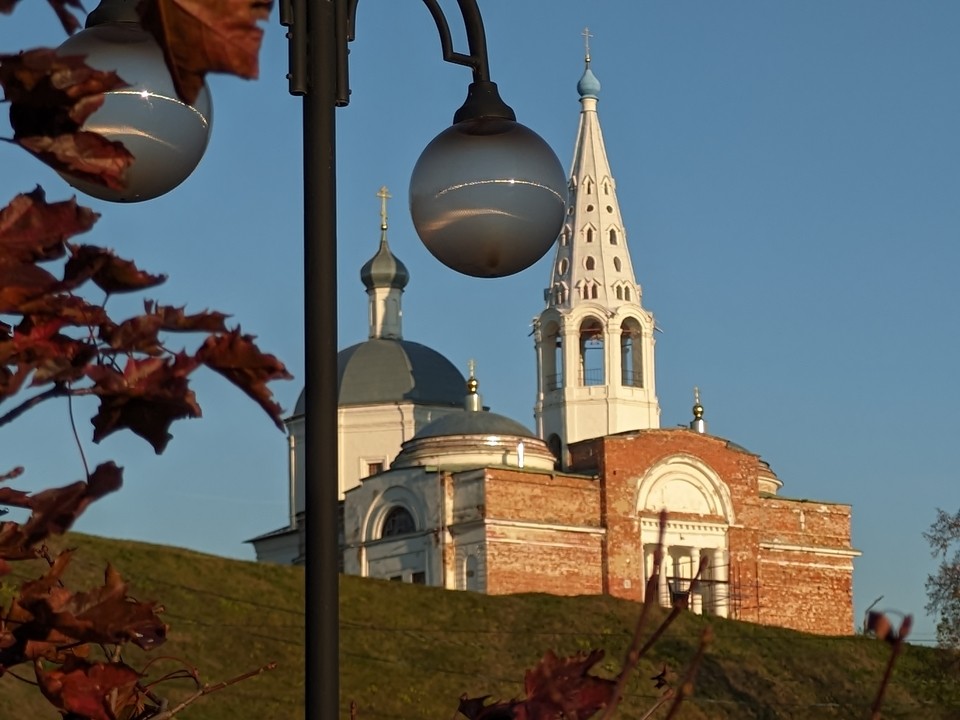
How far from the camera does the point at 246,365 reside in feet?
5.85

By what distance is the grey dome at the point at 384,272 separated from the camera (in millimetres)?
44781

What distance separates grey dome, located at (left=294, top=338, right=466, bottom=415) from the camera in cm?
4134

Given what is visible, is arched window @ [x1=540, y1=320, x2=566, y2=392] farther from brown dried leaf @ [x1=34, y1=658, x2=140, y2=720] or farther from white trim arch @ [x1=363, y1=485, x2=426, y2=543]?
brown dried leaf @ [x1=34, y1=658, x2=140, y2=720]

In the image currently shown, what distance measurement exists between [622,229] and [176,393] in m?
40.5

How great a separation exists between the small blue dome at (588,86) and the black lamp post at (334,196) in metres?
39.5

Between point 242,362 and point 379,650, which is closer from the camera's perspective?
point 242,362

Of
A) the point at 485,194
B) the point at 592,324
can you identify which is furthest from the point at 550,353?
the point at 485,194

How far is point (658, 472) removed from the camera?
120ft

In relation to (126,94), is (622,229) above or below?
above

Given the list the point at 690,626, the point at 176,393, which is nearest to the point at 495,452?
the point at 690,626

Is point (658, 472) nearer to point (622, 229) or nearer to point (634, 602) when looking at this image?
point (634, 602)

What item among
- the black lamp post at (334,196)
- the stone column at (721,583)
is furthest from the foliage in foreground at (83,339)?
the stone column at (721,583)

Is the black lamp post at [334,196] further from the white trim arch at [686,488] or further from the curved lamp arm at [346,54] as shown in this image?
the white trim arch at [686,488]

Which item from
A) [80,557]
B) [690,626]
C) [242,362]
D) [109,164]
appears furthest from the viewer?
[690,626]
